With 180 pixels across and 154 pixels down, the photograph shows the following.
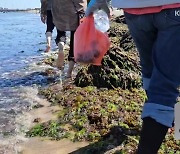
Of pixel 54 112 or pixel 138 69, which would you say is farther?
pixel 138 69

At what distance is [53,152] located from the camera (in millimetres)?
3465

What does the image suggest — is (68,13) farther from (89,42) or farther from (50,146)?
(89,42)

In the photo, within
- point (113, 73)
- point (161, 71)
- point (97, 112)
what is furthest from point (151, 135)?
point (113, 73)

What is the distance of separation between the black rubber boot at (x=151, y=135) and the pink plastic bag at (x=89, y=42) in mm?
881

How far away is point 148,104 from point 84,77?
11.0 feet

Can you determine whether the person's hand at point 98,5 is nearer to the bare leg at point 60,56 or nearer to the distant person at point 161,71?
the distant person at point 161,71

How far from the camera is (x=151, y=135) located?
2.21 m

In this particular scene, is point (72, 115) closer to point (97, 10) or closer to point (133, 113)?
point (133, 113)

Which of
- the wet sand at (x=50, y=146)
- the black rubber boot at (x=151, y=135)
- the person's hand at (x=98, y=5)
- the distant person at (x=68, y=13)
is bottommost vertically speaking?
the wet sand at (x=50, y=146)

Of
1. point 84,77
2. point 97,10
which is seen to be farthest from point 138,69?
point 97,10

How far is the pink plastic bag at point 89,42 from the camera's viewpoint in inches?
112

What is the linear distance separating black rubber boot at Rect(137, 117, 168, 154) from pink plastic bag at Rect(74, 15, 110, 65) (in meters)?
0.88

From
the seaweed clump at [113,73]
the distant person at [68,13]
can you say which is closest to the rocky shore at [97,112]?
the seaweed clump at [113,73]

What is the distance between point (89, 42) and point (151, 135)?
0.99m
